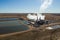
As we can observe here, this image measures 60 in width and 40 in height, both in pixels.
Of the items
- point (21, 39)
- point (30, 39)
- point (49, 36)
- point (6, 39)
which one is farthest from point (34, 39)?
point (6, 39)

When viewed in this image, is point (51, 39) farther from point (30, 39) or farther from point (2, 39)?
point (2, 39)

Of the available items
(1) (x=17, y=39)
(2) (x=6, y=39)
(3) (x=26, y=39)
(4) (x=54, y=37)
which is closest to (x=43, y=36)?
(4) (x=54, y=37)

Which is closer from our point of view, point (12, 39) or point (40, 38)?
point (12, 39)

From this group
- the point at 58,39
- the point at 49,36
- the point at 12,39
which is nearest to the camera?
the point at 12,39

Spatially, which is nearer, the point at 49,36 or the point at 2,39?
the point at 2,39

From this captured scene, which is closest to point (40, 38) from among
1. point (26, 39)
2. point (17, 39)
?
point (26, 39)

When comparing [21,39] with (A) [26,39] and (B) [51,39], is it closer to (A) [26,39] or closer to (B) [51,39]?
(A) [26,39]

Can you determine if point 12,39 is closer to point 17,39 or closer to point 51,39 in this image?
point 17,39

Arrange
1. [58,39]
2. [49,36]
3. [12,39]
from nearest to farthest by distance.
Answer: [12,39] < [58,39] < [49,36]
